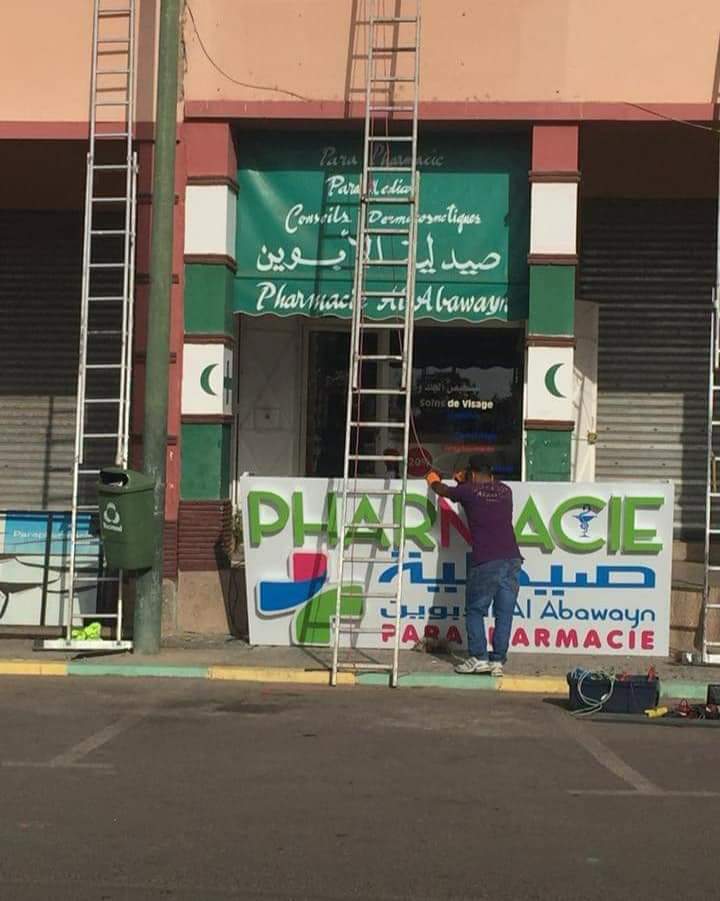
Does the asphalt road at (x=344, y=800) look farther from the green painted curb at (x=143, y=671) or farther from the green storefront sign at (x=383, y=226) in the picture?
the green storefront sign at (x=383, y=226)

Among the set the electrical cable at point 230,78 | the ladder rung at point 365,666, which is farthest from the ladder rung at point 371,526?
the electrical cable at point 230,78

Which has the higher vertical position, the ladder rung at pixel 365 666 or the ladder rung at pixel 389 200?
the ladder rung at pixel 389 200

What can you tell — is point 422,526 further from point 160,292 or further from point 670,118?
point 670,118

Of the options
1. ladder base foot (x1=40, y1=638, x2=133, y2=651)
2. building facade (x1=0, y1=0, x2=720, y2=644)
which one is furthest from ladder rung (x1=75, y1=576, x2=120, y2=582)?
ladder base foot (x1=40, y1=638, x2=133, y2=651)

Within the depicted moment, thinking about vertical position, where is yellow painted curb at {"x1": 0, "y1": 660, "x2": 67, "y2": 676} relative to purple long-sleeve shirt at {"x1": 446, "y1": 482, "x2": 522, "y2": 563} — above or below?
below

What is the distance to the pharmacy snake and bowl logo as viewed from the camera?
11.8m

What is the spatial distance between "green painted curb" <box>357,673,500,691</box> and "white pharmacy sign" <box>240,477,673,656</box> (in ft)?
3.21

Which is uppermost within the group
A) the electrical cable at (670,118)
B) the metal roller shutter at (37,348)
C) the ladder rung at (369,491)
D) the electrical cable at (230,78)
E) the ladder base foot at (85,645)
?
the electrical cable at (230,78)

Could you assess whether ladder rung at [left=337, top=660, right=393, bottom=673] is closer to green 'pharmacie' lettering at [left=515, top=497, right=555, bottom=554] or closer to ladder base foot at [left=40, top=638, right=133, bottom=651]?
green 'pharmacie' lettering at [left=515, top=497, right=555, bottom=554]

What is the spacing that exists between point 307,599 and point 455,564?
1.38 m

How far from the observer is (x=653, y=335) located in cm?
1538

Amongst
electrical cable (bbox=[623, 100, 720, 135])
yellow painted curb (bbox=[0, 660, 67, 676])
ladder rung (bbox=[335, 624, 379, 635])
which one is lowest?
yellow painted curb (bbox=[0, 660, 67, 676])

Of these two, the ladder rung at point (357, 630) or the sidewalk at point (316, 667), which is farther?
the ladder rung at point (357, 630)

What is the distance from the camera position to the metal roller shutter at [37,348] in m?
15.9
